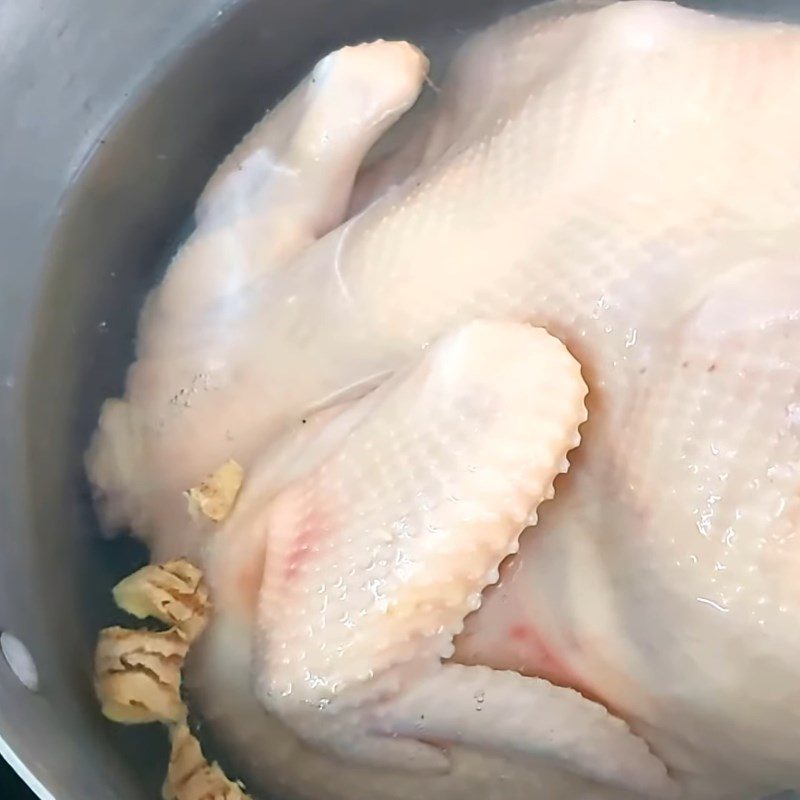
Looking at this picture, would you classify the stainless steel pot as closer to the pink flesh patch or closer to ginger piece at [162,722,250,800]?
ginger piece at [162,722,250,800]

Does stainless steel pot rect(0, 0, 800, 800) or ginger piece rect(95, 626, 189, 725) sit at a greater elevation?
stainless steel pot rect(0, 0, 800, 800)

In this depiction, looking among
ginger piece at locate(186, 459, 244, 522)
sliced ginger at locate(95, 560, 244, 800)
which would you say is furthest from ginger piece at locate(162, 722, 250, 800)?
ginger piece at locate(186, 459, 244, 522)

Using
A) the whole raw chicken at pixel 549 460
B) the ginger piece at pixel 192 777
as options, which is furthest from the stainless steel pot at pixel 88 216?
the whole raw chicken at pixel 549 460

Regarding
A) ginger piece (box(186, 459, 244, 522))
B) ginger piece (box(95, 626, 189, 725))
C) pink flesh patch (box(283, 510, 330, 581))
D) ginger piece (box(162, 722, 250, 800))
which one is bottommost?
ginger piece (box(162, 722, 250, 800))

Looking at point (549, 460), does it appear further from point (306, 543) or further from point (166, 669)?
point (166, 669)

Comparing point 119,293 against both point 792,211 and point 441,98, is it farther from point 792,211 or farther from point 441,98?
point 792,211

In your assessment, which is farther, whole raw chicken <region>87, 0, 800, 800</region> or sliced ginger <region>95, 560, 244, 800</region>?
sliced ginger <region>95, 560, 244, 800</region>

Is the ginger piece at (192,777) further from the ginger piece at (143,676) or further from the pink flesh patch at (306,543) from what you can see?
the pink flesh patch at (306,543)
